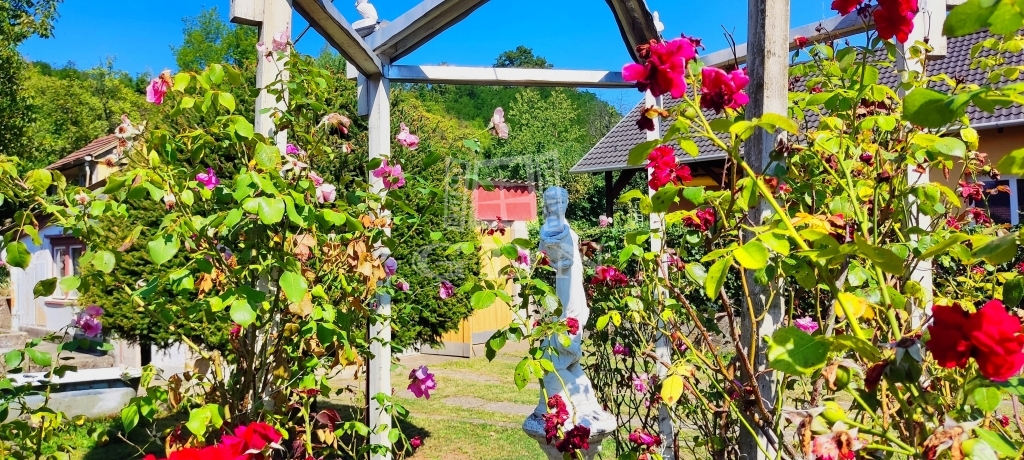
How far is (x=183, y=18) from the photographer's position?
37062 millimetres

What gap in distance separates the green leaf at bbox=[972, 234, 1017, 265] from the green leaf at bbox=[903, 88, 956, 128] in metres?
0.14

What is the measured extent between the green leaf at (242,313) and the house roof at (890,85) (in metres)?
3.95

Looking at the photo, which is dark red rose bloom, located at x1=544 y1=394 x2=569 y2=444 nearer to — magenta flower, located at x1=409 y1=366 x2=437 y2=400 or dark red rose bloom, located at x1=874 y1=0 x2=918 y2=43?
magenta flower, located at x1=409 y1=366 x2=437 y2=400

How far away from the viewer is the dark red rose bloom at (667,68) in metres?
1.21

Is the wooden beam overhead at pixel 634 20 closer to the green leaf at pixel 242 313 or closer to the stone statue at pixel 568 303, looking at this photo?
the stone statue at pixel 568 303

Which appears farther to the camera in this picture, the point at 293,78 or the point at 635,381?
the point at 635,381

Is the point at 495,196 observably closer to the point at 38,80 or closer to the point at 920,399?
the point at 920,399

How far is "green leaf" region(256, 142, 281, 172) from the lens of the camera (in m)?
1.79

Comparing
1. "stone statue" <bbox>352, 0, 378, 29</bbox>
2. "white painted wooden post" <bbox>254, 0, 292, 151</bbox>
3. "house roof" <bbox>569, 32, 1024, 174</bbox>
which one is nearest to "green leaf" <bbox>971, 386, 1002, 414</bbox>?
"white painted wooden post" <bbox>254, 0, 292, 151</bbox>

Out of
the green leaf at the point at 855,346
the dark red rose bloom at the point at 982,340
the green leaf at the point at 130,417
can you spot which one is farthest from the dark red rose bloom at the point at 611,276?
the dark red rose bloom at the point at 982,340

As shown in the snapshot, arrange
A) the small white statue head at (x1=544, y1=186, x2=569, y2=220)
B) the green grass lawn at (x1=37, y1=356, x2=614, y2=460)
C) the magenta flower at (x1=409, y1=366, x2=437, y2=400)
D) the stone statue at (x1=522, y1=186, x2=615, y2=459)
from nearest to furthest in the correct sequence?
1. the magenta flower at (x1=409, y1=366, x2=437, y2=400)
2. the stone statue at (x1=522, y1=186, x2=615, y2=459)
3. the small white statue head at (x1=544, y1=186, x2=569, y2=220)
4. the green grass lawn at (x1=37, y1=356, x2=614, y2=460)

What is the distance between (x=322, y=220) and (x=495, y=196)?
42.1ft

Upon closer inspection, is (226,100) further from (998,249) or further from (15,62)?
(15,62)

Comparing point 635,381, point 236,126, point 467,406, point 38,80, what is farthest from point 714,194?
point 38,80
